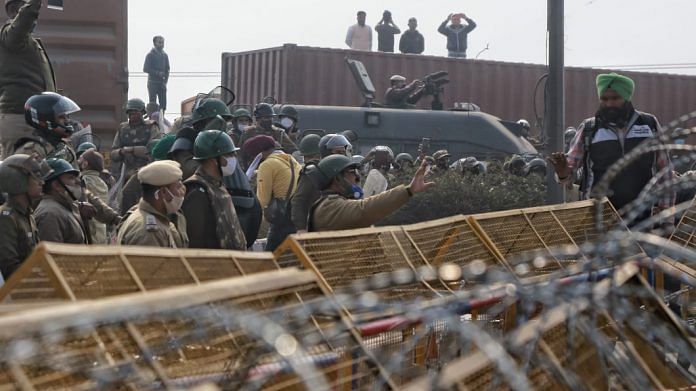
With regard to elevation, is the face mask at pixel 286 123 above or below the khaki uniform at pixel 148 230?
above

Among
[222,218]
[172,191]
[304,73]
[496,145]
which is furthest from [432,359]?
[304,73]

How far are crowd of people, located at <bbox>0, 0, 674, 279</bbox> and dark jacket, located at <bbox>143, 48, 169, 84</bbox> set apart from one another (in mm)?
11016

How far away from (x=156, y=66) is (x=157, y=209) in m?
15.9

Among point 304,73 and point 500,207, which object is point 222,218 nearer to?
point 500,207

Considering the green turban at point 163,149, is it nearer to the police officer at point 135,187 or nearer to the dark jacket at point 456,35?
the police officer at point 135,187

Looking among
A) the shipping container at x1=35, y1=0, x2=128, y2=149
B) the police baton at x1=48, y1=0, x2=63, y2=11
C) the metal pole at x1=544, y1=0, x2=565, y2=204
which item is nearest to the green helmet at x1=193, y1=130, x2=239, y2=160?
the metal pole at x1=544, y1=0, x2=565, y2=204

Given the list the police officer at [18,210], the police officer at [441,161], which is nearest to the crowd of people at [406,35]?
the police officer at [441,161]

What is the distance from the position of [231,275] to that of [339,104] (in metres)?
16.5

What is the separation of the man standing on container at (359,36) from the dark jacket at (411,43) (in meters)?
0.65

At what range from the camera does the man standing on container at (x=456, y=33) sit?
81.0 feet

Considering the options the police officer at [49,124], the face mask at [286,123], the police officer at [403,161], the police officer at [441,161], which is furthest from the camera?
the police officer at [441,161]

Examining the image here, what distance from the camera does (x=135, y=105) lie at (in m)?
11.9

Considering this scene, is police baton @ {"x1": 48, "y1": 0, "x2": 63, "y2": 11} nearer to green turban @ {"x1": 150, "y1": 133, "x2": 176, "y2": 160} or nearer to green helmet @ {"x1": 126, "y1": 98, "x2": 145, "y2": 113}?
green helmet @ {"x1": 126, "y1": 98, "x2": 145, "y2": 113}

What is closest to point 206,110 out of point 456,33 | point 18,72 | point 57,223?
point 18,72
